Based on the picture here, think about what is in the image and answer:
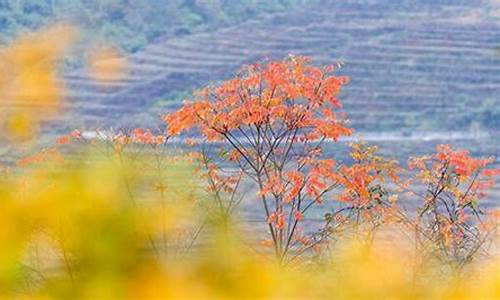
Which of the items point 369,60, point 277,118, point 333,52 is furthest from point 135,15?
point 277,118

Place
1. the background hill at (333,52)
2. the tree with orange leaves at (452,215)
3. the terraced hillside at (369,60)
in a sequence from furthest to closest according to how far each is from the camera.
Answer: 1. the terraced hillside at (369,60)
2. the background hill at (333,52)
3. the tree with orange leaves at (452,215)

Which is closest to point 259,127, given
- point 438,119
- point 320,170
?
point 320,170

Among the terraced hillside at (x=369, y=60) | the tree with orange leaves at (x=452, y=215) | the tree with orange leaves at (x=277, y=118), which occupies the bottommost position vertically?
the terraced hillside at (x=369, y=60)

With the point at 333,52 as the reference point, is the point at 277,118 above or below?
above

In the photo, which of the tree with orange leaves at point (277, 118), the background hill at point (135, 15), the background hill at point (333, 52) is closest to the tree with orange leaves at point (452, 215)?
the tree with orange leaves at point (277, 118)

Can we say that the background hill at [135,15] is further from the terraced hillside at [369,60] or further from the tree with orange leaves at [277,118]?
the tree with orange leaves at [277,118]

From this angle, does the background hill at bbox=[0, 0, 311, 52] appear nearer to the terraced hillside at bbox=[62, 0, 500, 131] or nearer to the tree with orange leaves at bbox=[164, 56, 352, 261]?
the terraced hillside at bbox=[62, 0, 500, 131]

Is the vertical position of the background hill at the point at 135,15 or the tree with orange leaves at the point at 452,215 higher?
the tree with orange leaves at the point at 452,215

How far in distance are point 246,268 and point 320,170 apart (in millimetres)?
2297

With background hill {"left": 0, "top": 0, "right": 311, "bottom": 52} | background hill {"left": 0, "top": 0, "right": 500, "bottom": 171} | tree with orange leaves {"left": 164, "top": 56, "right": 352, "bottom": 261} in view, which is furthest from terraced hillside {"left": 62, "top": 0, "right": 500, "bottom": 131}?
tree with orange leaves {"left": 164, "top": 56, "right": 352, "bottom": 261}

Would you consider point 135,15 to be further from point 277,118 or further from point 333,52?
point 277,118

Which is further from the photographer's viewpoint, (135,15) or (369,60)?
(135,15)

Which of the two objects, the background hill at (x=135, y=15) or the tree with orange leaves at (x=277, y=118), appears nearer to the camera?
the tree with orange leaves at (x=277, y=118)

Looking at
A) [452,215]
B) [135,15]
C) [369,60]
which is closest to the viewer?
[452,215]
